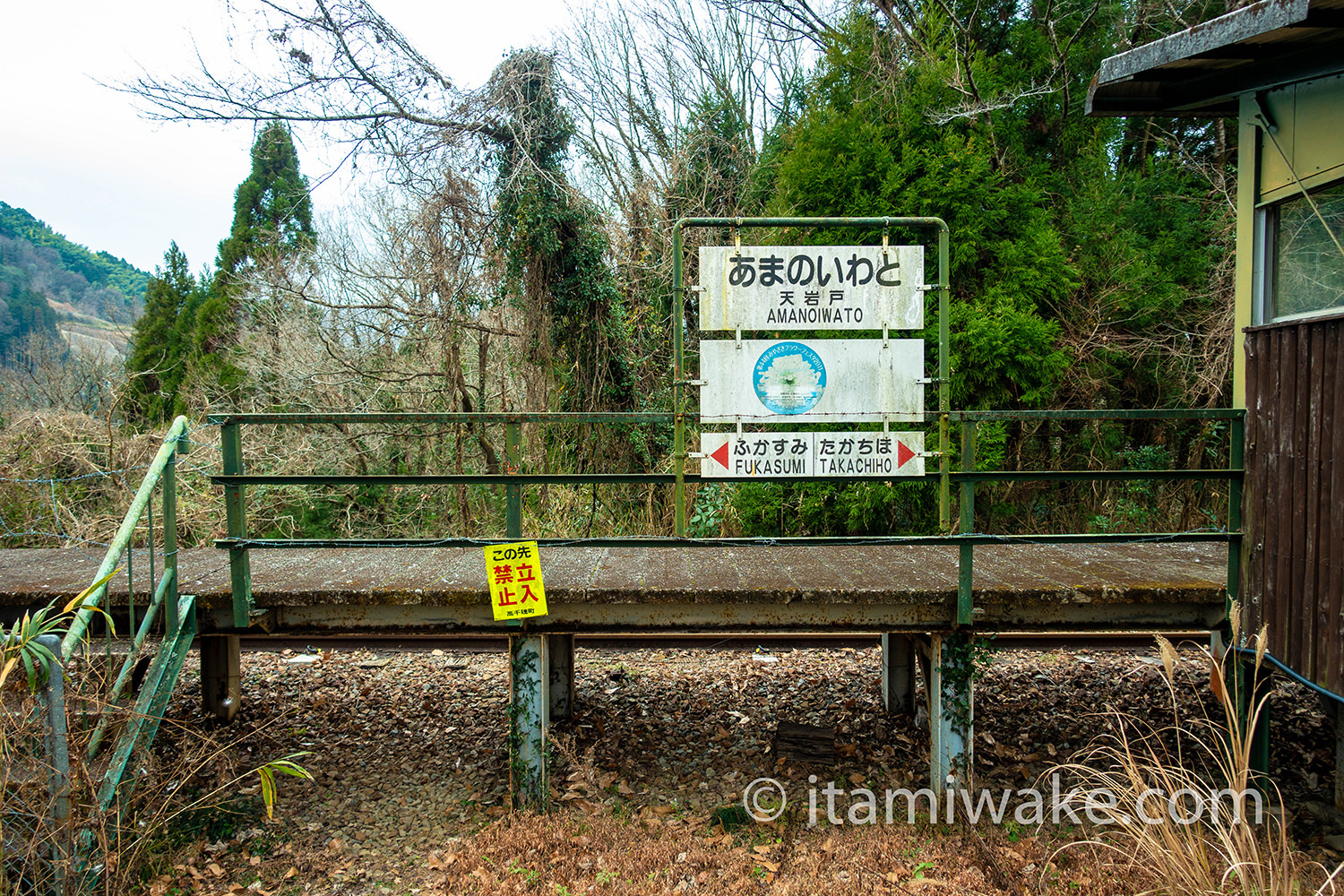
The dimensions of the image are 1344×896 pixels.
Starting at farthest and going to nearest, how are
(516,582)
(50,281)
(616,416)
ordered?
(50,281)
(616,416)
(516,582)

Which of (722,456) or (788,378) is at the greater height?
(788,378)

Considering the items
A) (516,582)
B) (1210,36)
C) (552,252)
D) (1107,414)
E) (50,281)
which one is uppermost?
(50,281)

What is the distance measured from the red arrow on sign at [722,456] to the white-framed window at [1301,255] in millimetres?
2756

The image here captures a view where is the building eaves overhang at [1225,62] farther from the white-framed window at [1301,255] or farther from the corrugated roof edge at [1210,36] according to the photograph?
the white-framed window at [1301,255]

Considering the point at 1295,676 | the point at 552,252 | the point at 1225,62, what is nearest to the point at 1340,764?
the point at 1295,676

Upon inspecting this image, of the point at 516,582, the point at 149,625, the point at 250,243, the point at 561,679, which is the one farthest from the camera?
the point at 250,243

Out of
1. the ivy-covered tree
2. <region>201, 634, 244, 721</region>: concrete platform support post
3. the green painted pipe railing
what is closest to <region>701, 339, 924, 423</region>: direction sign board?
the green painted pipe railing

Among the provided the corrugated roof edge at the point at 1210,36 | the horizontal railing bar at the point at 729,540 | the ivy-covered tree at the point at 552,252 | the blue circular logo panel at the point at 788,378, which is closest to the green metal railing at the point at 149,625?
the horizontal railing bar at the point at 729,540

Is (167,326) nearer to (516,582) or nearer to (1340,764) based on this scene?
(516,582)

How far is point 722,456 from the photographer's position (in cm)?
406

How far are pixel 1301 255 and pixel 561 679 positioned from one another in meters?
4.86

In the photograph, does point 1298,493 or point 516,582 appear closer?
point 1298,493

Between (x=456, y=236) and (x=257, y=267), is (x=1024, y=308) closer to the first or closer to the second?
(x=456, y=236)

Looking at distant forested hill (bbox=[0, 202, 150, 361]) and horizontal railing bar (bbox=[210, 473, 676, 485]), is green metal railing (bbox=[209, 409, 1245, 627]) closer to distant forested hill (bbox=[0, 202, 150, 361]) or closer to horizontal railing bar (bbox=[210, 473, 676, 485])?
horizontal railing bar (bbox=[210, 473, 676, 485])
